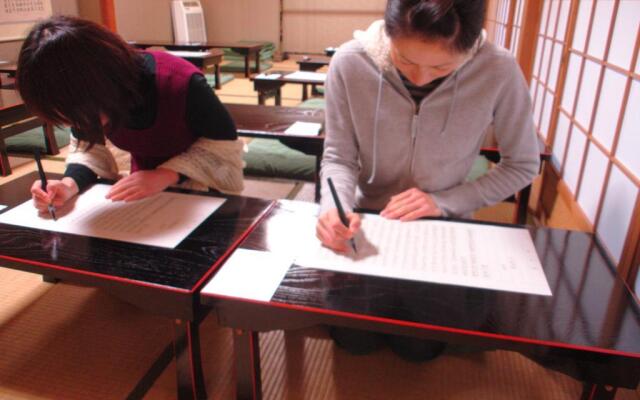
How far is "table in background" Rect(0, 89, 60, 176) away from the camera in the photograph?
9.05ft

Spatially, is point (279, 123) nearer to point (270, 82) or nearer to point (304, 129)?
point (304, 129)

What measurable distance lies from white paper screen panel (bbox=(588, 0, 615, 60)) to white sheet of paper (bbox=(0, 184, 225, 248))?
1244mm

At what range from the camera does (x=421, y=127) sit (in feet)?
3.91

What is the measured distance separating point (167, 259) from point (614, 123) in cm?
121

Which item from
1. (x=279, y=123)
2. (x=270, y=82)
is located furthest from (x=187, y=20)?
(x=279, y=123)

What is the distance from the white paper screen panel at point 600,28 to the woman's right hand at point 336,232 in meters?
1.04

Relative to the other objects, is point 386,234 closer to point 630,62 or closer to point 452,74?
point 452,74

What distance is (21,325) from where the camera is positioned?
1.52 meters

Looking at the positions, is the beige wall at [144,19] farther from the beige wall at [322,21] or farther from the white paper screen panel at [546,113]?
the white paper screen panel at [546,113]

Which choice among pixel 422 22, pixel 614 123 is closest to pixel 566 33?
pixel 614 123

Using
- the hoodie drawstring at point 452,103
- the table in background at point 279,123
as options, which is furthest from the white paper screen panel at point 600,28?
the table in background at point 279,123

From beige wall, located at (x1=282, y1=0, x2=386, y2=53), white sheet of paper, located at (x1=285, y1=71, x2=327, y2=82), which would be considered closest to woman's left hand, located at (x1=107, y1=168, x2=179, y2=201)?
white sheet of paper, located at (x1=285, y1=71, x2=327, y2=82)

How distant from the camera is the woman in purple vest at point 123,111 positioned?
1.00 m

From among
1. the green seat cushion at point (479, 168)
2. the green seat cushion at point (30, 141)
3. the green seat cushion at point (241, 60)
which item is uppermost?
the green seat cushion at point (241, 60)
